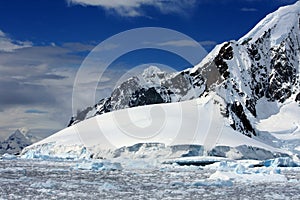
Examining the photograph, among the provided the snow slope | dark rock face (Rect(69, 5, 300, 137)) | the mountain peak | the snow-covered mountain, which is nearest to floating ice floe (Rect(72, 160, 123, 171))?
the snow slope

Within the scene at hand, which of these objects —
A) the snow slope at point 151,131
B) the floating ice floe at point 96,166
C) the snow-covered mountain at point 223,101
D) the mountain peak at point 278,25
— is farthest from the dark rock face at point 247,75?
the floating ice floe at point 96,166

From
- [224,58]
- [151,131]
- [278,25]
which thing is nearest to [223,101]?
[224,58]

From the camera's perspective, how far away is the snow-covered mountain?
75250 mm

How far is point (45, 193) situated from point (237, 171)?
2262cm

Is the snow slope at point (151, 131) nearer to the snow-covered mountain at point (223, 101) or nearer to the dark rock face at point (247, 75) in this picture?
the snow-covered mountain at point (223, 101)

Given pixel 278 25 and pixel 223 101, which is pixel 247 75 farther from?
pixel 223 101

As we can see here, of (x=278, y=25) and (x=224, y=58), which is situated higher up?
(x=278, y=25)

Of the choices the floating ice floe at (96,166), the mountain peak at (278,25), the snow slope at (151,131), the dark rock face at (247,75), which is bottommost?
the floating ice floe at (96,166)

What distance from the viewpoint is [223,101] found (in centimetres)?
10225

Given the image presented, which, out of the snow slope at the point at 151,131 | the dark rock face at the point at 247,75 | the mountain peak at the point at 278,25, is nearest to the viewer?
the snow slope at the point at 151,131

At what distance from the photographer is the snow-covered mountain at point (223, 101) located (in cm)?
7525

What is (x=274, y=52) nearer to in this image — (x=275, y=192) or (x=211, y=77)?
(x=211, y=77)

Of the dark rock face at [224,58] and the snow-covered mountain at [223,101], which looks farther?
the dark rock face at [224,58]

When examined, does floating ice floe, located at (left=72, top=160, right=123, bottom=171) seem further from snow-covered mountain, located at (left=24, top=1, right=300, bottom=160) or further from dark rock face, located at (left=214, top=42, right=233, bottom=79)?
dark rock face, located at (left=214, top=42, right=233, bottom=79)
